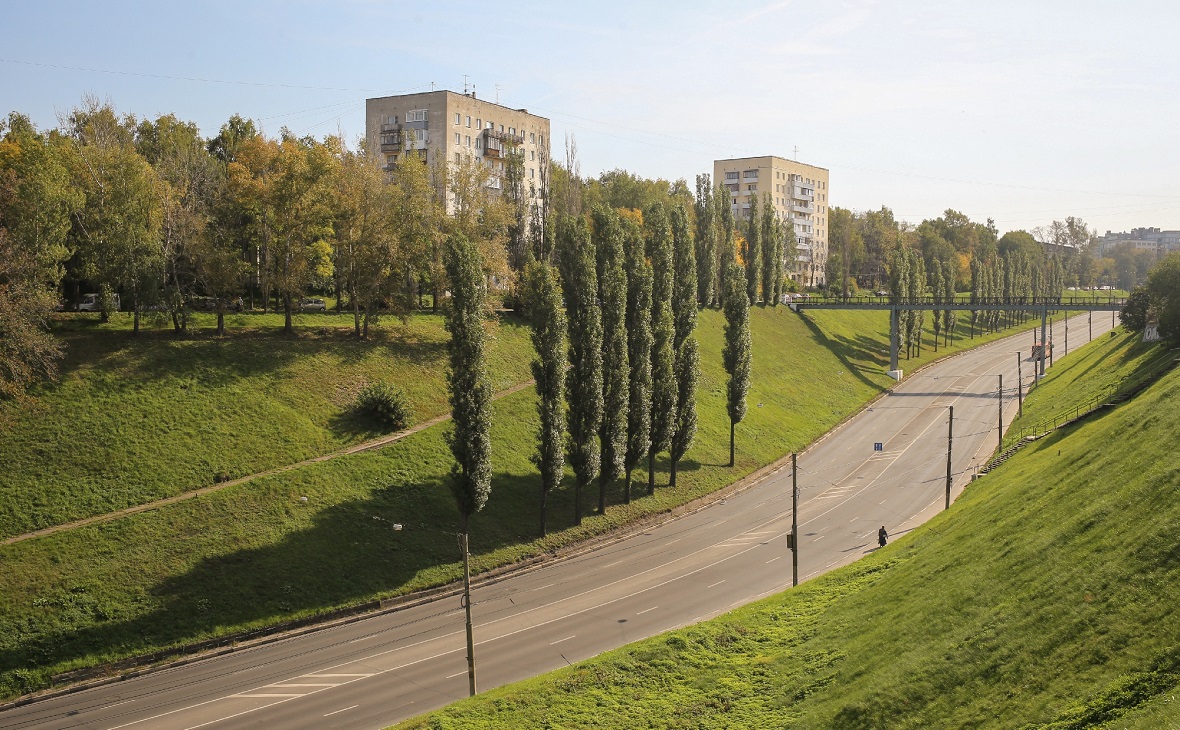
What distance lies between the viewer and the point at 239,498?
152 ft

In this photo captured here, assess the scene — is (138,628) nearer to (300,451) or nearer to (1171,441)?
(300,451)

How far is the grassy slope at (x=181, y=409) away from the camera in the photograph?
4388 centimetres

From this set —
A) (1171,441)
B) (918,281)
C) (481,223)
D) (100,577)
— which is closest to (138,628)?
(100,577)

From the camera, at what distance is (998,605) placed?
26922 millimetres

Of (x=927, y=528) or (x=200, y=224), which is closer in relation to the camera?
(x=927, y=528)

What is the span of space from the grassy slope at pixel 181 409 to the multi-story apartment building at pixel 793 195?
398 feet

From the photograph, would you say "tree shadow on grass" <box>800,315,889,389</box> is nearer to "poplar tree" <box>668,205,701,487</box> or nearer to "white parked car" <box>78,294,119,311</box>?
"poplar tree" <box>668,205,701,487</box>

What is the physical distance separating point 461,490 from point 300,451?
11.5 meters

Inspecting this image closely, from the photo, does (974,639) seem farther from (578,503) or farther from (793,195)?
(793,195)

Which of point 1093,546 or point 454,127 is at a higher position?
point 454,127

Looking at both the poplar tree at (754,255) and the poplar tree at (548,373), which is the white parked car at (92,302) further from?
the poplar tree at (754,255)

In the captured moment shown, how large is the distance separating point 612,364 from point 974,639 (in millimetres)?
32702

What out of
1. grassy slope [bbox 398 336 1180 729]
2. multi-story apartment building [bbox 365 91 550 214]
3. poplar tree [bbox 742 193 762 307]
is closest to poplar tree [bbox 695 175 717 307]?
poplar tree [bbox 742 193 762 307]

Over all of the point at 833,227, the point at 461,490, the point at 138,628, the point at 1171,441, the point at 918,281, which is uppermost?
the point at 833,227
